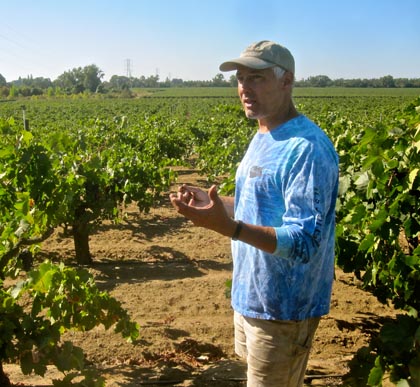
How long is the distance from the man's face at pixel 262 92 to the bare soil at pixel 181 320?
1642 mm

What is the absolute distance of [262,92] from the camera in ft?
7.08

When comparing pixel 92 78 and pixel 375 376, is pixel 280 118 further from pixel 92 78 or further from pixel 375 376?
pixel 92 78

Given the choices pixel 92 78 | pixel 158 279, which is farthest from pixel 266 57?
pixel 92 78

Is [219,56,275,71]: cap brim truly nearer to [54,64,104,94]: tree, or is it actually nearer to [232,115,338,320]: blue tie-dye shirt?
[232,115,338,320]: blue tie-dye shirt

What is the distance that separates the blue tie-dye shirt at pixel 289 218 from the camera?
191cm

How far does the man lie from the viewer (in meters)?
1.95

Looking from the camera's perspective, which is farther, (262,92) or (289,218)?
(262,92)

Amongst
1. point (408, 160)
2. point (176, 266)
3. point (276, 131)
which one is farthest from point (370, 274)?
point (176, 266)

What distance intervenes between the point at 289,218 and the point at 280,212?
16cm

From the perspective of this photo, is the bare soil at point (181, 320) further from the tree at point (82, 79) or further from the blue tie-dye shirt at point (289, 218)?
the tree at point (82, 79)

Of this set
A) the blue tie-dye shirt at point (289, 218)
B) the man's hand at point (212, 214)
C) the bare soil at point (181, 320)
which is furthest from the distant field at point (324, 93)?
the man's hand at point (212, 214)

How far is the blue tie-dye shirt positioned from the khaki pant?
0.05 meters

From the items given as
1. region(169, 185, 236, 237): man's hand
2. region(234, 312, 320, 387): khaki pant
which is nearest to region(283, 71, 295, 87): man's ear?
region(169, 185, 236, 237): man's hand

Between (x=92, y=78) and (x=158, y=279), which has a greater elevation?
(x=92, y=78)
